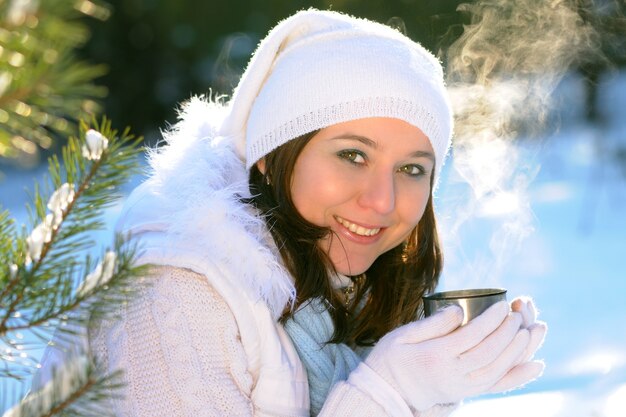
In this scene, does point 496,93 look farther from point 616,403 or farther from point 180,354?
point 180,354

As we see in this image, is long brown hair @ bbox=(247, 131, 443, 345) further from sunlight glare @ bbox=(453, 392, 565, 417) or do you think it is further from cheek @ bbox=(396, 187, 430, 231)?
sunlight glare @ bbox=(453, 392, 565, 417)

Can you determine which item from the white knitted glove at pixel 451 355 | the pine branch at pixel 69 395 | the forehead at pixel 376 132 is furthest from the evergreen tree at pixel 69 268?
the forehead at pixel 376 132

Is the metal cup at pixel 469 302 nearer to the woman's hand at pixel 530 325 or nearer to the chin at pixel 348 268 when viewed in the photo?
the woman's hand at pixel 530 325

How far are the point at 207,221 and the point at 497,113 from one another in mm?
1895

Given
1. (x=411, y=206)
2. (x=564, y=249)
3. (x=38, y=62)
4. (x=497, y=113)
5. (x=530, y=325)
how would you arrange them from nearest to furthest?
(x=38, y=62), (x=530, y=325), (x=411, y=206), (x=497, y=113), (x=564, y=249)

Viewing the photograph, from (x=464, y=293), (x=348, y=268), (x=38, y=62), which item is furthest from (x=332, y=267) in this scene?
(x=38, y=62)

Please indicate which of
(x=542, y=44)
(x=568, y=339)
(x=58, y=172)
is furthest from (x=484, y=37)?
(x=58, y=172)

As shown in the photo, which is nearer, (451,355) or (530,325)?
(451,355)

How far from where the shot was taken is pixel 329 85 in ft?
6.48

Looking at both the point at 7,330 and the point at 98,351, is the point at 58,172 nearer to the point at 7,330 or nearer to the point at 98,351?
the point at 7,330

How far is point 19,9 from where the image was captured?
1.77ft

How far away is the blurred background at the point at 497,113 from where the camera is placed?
583 millimetres

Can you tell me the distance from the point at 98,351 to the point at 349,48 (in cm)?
86

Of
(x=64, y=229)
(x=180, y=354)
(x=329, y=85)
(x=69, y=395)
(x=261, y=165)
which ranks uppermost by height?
(x=329, y=85)
